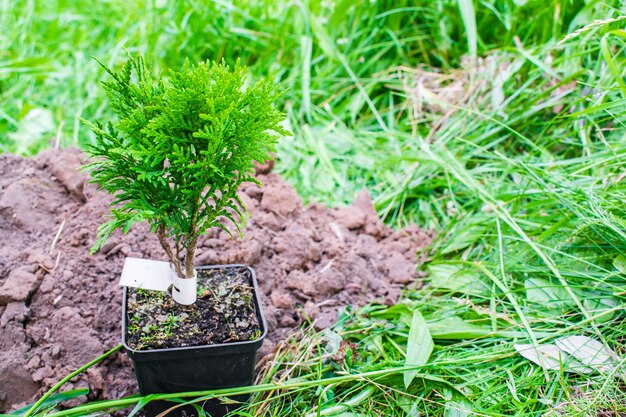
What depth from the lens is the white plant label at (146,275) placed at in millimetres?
1429

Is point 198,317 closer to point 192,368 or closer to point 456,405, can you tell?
point 192,368

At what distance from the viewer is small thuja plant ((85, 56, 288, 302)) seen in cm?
122

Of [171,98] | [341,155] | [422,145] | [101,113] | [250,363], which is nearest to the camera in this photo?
[171,98]

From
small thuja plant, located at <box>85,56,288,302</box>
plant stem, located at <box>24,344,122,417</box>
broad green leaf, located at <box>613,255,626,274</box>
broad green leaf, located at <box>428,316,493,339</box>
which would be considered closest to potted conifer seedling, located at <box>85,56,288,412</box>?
small thuja plant, located at <box>85,56,288,302</box>

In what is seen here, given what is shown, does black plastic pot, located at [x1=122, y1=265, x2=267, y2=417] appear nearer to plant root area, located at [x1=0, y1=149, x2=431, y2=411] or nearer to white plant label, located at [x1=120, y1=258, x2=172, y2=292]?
white plant label, located at [x1=120, y1=258, x2=172, y2=292]

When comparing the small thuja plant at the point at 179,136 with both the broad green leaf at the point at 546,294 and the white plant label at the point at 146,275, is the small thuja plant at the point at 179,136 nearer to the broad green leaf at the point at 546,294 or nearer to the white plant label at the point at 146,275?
the white plant label at the point at 146,275

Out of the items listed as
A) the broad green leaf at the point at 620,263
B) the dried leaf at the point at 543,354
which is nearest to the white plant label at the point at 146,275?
the dried leaf at the point at 543,354

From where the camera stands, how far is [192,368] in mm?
1407

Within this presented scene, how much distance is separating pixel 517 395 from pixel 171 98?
1.13 meters

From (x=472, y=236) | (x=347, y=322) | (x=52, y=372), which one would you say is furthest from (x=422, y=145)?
(x=52, y=372)

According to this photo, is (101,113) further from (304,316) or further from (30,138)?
(304,316)

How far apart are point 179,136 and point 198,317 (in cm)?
48

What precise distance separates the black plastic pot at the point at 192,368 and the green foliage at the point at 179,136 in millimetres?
284

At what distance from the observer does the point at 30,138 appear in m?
2.70
